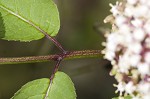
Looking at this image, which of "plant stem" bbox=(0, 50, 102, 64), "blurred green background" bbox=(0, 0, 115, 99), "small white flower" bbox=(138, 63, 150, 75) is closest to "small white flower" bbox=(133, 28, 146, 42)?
"small white flower" bbox=(138, 63, 150, 75)

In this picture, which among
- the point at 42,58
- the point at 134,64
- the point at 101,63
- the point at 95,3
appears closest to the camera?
the point at 134,64

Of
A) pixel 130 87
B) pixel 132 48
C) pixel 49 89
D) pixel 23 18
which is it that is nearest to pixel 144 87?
pixel 130 87

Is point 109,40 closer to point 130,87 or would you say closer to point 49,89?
point 130,87

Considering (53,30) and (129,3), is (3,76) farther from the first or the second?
(129,3)

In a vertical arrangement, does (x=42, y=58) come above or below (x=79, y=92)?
below

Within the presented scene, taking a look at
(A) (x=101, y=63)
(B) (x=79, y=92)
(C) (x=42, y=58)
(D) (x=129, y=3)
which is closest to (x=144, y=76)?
(D) (x=129, y=3)

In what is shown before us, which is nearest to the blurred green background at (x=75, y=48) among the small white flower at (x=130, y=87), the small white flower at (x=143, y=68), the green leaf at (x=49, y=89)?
the green leaf at (x=49, y=89)
